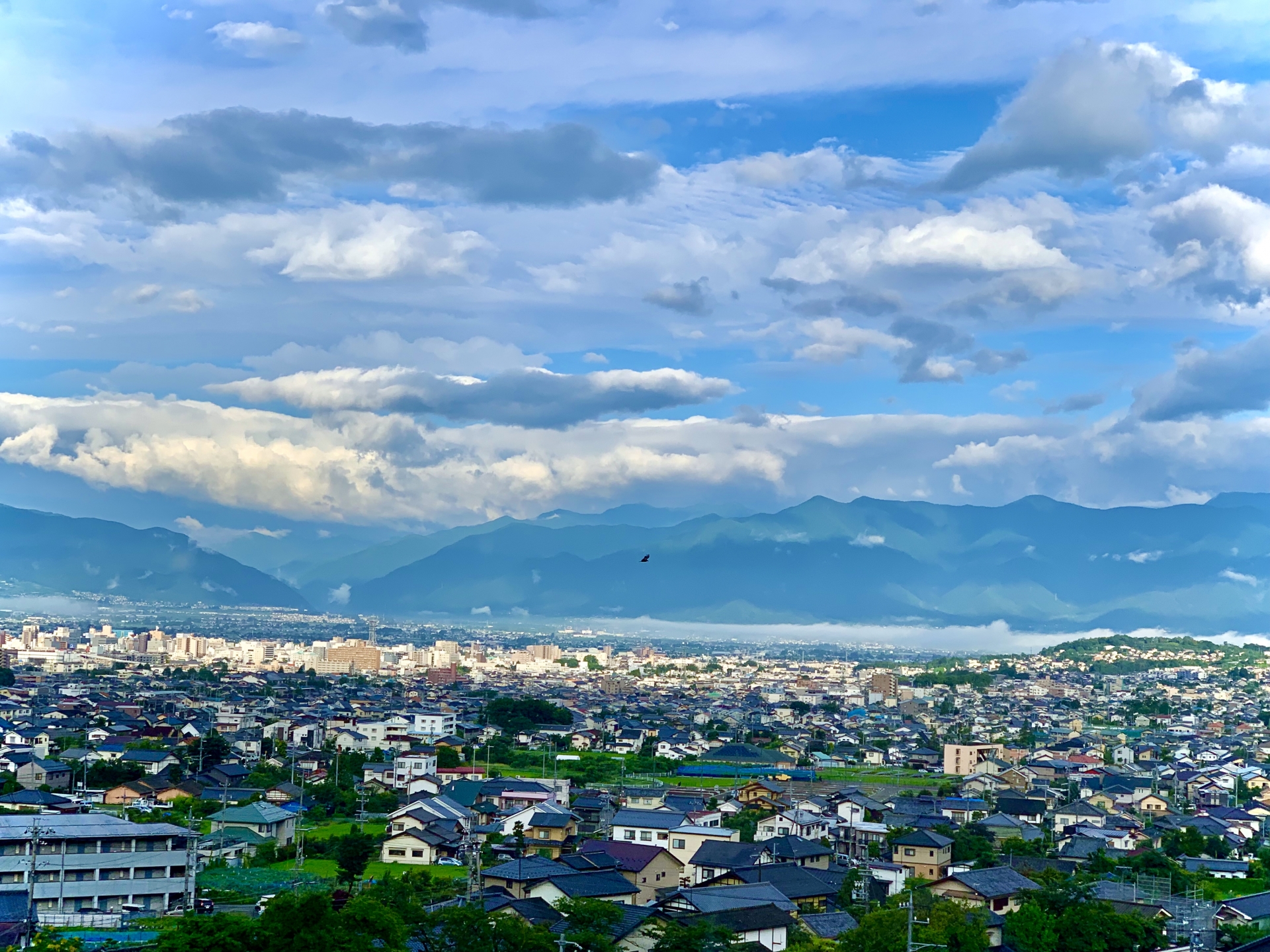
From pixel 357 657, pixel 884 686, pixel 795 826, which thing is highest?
pixel 357 657

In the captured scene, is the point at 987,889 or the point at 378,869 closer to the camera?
the point at 987,889

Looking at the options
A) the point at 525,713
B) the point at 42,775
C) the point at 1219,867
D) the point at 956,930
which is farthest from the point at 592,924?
the point at 525,713

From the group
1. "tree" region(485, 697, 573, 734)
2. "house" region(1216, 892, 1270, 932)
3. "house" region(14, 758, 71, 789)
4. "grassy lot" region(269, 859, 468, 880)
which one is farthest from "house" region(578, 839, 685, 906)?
"tree" region(485, 697, 573, 734)

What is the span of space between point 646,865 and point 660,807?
6.75m

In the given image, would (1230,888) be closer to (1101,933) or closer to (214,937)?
(1101,933)

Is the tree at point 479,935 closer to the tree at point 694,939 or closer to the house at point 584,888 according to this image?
the tree at point 694,939

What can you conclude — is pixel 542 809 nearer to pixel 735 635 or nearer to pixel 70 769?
pixel 70 769

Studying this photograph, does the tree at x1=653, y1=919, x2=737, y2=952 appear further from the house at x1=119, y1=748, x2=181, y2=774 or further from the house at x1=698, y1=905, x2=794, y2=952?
the house at x1=119, y1=748, x2=181, y2=774

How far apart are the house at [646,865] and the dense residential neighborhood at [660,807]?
1.9 inches

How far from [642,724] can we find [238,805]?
26761 millimetres

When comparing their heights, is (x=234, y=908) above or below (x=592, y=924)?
below

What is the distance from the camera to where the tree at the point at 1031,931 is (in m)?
15.9

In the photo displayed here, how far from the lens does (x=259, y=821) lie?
23.7m

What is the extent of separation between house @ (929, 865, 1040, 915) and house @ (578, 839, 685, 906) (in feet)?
12.6
